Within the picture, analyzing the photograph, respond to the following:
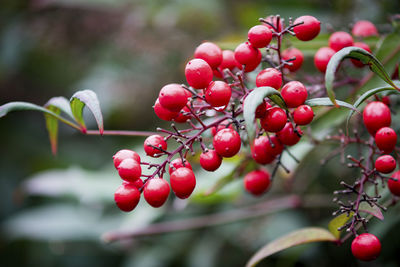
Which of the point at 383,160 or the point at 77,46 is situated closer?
the point at 383,160

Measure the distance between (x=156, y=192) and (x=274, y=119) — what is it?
0.31 metres

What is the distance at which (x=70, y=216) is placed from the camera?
2395 mm

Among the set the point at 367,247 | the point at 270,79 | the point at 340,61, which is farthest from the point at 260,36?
the point at 367,247

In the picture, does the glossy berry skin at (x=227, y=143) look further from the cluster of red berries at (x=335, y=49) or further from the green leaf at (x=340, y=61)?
the cluster of red berries at (x=335, y=49)

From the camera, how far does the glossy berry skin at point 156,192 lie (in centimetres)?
82

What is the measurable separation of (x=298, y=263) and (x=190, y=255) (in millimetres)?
667

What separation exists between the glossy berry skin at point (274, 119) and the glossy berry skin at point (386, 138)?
260mm

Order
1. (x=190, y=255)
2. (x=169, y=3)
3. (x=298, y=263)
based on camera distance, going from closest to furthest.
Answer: (x=298, y=263)
(x=190, y=255)
(x=169, y=3)

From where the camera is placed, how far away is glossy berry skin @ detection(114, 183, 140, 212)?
0.82m

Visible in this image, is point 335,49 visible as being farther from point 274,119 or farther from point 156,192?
point 156,192

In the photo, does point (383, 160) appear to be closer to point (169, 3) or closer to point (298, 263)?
point (298, 263)

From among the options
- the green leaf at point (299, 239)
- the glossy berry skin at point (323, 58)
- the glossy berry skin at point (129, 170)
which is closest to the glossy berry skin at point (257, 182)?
the green leaf at point (299, 239)

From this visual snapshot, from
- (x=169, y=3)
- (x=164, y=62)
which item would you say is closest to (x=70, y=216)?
(x=164, y=62)

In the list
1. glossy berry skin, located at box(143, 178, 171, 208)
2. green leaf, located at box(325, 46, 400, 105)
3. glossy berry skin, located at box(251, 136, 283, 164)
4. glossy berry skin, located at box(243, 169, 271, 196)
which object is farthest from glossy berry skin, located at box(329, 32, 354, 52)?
glossy berry skin, located at box(143, 178, 171, 208)
